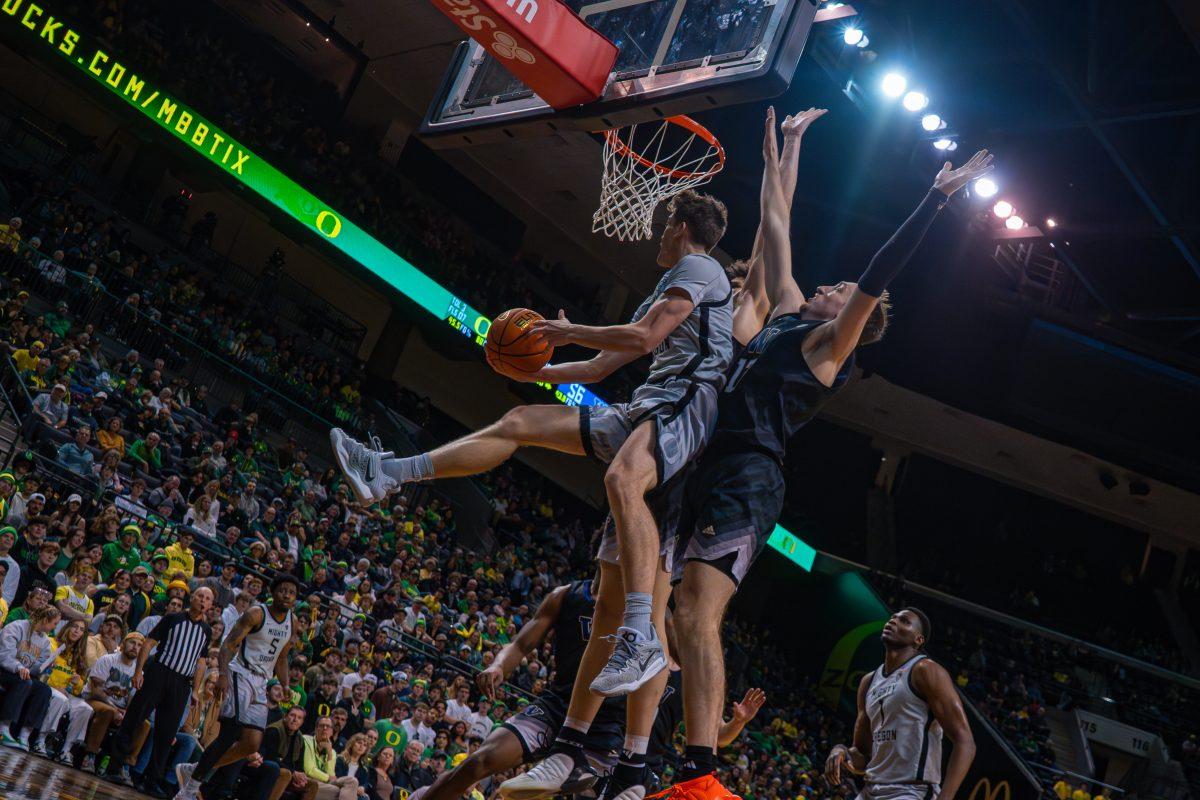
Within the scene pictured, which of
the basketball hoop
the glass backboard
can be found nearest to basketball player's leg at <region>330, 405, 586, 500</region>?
the basketball hoop

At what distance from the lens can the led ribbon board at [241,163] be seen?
1598cm

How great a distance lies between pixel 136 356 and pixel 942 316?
1321 centimetres

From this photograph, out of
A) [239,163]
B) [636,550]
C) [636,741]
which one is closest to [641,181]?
[636,550]

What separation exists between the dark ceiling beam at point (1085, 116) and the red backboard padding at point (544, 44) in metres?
6.32

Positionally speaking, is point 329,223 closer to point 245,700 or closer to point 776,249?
point 245,700

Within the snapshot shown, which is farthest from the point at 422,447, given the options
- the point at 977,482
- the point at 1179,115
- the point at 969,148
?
the point at 977,482

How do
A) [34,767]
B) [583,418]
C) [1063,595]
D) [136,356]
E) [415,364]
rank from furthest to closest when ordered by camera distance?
1. [1063,595]
2. [415,364]
3. [136,356]
4. [34,767]
5. [583,418]

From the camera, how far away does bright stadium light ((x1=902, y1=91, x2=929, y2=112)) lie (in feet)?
48.5

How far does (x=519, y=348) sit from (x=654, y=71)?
4.00 m

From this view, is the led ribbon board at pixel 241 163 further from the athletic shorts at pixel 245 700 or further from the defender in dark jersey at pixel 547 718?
the defender in dark jersey at pixel 547 718

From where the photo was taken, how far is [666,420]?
3.93 meters

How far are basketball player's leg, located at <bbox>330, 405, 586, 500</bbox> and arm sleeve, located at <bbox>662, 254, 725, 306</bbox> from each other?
0.60 m

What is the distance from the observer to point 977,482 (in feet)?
93.8

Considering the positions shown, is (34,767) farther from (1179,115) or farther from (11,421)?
(1179,115)
